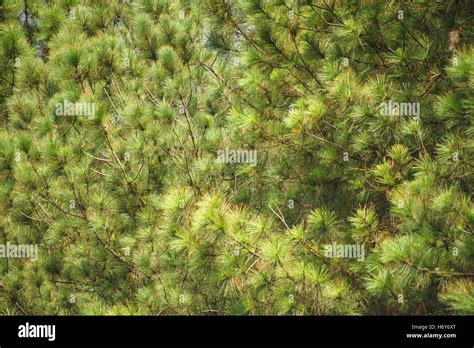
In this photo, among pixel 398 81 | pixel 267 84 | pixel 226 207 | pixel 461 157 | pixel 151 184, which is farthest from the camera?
pixel 151 184

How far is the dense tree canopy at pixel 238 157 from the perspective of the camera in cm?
348

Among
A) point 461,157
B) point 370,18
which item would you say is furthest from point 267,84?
point 461,157

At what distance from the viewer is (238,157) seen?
14.7ft

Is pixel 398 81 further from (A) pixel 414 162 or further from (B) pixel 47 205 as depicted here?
(B) pixel 47 205

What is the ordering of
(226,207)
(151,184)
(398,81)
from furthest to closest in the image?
1. (151,184)
2. (398,81)
3. (226,207)

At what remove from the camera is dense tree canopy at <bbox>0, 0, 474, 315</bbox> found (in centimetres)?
348

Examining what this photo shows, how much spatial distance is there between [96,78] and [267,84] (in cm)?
134

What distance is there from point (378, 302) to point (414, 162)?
0.98m

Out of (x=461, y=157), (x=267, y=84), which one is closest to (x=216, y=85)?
(x=267, y=84)

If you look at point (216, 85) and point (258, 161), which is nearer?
point (258, 161)

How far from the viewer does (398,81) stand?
3.89m

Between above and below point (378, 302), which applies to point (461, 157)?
above
